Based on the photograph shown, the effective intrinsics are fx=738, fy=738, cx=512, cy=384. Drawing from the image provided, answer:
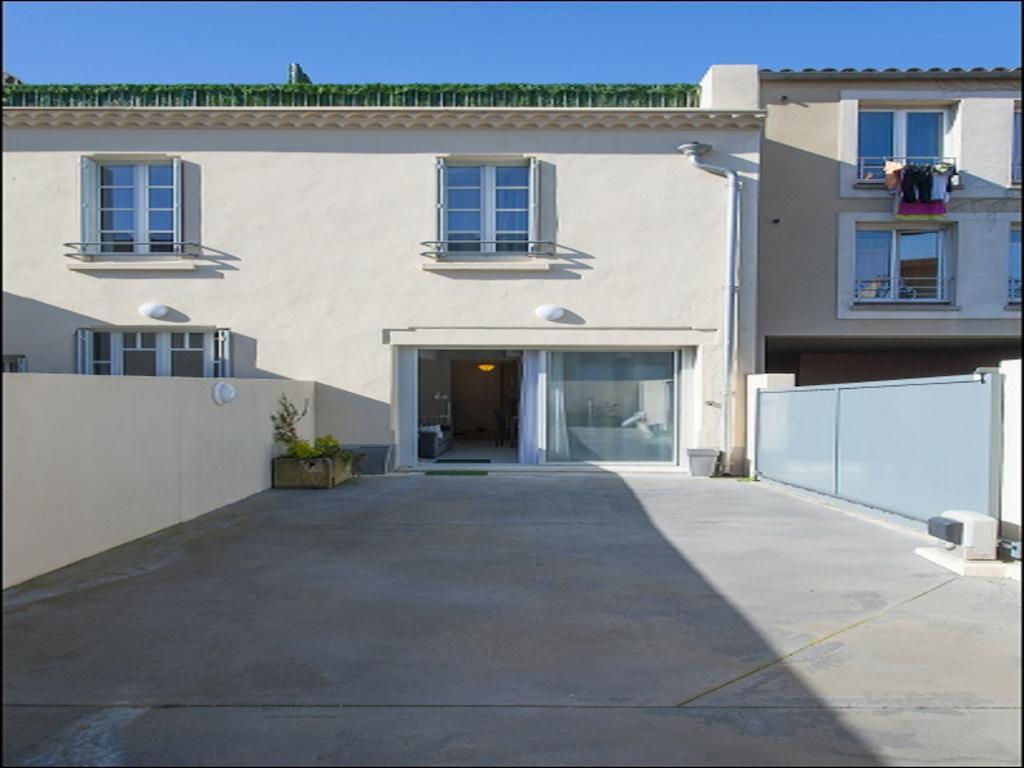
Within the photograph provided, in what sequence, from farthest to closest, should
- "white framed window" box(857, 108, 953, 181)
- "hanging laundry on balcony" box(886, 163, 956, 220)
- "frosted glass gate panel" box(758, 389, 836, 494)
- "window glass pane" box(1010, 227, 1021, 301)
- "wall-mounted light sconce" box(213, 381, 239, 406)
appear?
"white framed window" box(857, 108, 953, 181), "window glass pane" box(1010, 227, 1021, 301), "hanging laundry on balcony" box(886, 163, 956, 220), "frosted glass gate panel" box(758, 389, 836, 494), "wall-mounted light sconce" box(213, 381, 239, 406)

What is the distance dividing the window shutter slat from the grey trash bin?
9.18 m

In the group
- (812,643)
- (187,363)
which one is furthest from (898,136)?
(187,363)

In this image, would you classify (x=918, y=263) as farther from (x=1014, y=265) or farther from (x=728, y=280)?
(x=728, y=280)

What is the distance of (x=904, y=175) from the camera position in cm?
1343

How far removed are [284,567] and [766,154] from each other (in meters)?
11.8

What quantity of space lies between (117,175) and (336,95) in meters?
3.98

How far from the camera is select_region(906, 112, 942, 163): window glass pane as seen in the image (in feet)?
45.9

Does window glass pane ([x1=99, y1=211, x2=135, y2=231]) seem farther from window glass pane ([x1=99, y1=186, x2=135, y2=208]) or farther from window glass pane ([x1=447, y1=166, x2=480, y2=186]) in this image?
window glass pane ([x1=447, y1=166, x2=480, y2=186])

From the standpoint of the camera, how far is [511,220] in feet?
41.2

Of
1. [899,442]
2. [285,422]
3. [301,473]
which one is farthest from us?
[285,422]

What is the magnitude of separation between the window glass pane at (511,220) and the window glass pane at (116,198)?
20.5 feet

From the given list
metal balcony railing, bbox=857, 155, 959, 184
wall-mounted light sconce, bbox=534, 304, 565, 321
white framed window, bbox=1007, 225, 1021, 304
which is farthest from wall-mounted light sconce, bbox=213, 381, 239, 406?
white framed window, bbox=1007, 225, 1021, 304

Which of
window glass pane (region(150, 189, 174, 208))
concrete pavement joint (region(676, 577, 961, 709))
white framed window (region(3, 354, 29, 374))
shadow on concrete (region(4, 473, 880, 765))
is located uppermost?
window glass pane (region(150, 189, 174, 208))

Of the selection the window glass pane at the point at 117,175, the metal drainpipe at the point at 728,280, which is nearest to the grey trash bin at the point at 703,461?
the metal drainpipe at the point at 728,280
